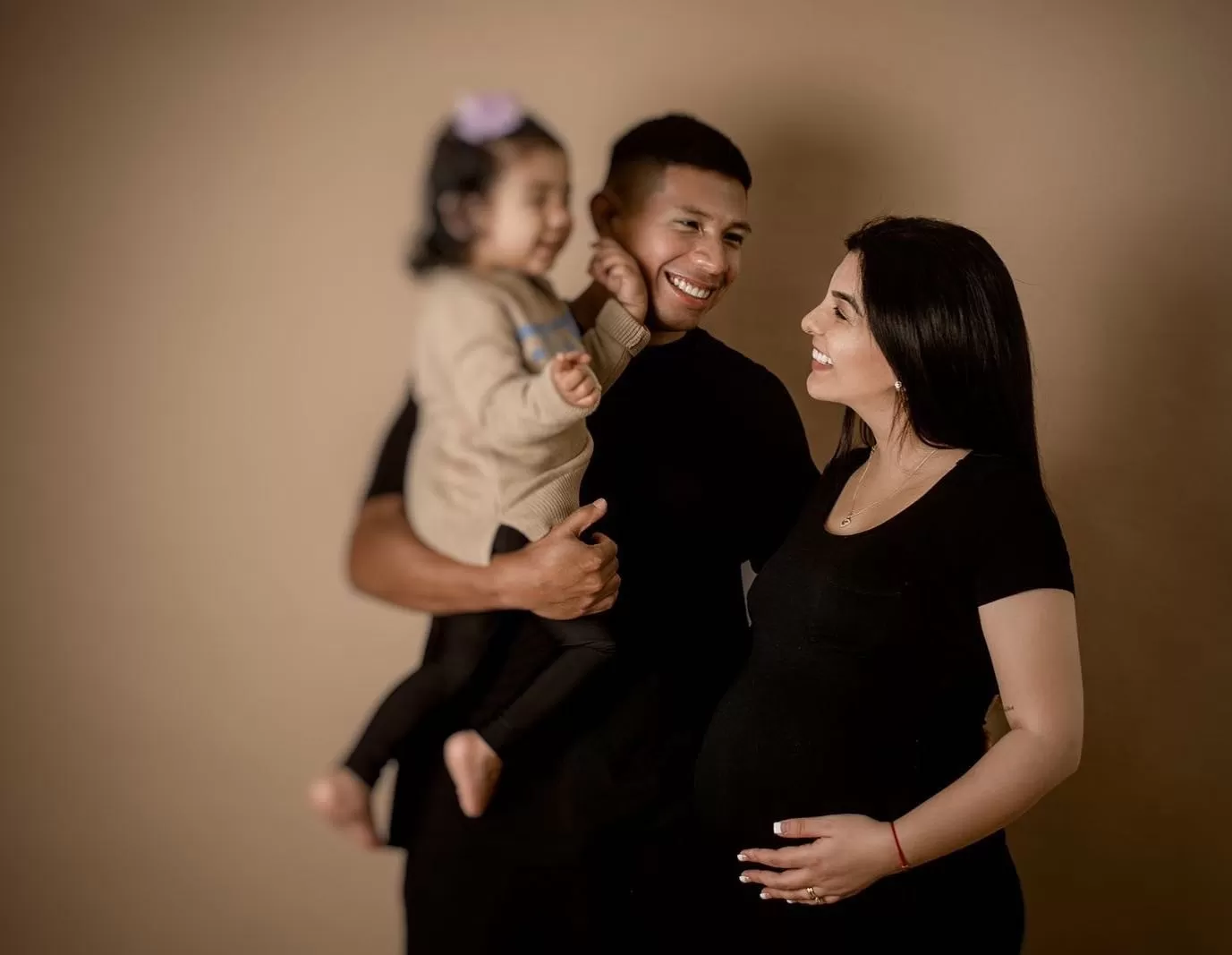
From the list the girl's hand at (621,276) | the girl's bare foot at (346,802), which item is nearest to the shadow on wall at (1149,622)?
the girl's hand at (621,276)

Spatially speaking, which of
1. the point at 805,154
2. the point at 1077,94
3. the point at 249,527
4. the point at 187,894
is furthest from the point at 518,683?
the point at 1077,94

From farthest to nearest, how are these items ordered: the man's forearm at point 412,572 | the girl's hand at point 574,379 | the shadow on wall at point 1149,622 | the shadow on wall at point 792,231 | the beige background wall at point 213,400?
1. the shadow on wall at point 1149,622
2. the shadow on wall at point 792,231
3. the beige background wall at point 213,400
4. the man's forearm at point 412,572
5. the girl's hand at point 574,379

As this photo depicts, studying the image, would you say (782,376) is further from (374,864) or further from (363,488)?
(374,864)

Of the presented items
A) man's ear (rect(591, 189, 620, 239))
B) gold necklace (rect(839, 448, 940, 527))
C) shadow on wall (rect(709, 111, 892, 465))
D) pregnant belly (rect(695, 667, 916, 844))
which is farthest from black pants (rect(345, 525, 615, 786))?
shadow on wall (rect(709, 111, 892, 465))

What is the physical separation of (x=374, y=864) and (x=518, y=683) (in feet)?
1.28

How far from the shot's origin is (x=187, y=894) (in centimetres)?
148

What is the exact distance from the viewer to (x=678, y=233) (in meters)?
1.39

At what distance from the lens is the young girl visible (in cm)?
117

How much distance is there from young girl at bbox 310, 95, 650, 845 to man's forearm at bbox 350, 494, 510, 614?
0.06ft

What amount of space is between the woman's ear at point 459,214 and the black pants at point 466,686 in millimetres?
455

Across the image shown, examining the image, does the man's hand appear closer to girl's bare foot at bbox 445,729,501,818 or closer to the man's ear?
girl's bare foot at bbox 445,729,501,818

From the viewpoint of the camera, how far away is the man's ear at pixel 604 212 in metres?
1.42

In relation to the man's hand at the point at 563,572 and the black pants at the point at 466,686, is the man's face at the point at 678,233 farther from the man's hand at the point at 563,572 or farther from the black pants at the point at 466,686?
the black pants at the point at 466,686

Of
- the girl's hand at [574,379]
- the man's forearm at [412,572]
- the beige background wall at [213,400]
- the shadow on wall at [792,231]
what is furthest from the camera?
the shadow on wall at [792,231]
